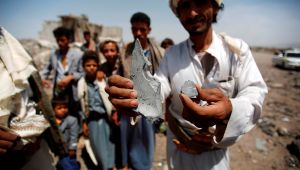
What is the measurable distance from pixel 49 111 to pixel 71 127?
204 cm

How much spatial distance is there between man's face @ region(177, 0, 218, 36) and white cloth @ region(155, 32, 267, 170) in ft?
0.56

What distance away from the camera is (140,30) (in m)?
3.56

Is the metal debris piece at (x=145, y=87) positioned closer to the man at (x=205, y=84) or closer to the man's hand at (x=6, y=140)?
the man at (x=205, y=84)

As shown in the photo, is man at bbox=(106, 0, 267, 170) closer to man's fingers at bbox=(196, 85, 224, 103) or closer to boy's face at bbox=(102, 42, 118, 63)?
man's fingers at bbox=(196, 85, 224, 103)

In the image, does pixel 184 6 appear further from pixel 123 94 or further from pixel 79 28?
pixel 79 28

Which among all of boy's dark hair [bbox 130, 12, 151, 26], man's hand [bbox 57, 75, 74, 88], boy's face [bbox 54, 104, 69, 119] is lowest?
boy's face [bbox 54, 104, 69, 119]

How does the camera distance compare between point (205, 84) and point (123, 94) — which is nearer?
point (123, 94)

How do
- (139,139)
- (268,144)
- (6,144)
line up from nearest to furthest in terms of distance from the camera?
(6,144)
(139,139)
(268,144)

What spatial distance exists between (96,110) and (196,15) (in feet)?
8.27

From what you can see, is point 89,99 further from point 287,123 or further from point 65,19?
point 65,19

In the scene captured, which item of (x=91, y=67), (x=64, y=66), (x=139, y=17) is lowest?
(x=64, y=66)

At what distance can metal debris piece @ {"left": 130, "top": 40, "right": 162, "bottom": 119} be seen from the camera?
1164 mm

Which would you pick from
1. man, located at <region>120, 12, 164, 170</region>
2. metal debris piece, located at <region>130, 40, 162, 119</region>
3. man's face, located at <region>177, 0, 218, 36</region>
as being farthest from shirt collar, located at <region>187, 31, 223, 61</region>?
man, located at <region>120, 12, 164, 170</region>

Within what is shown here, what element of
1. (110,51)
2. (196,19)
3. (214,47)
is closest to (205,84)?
(214,47)
